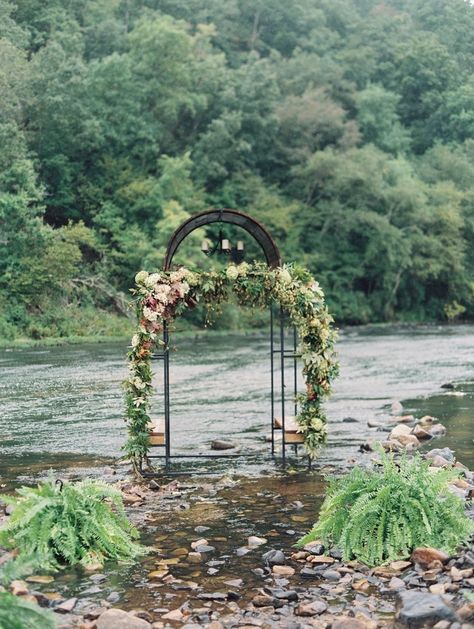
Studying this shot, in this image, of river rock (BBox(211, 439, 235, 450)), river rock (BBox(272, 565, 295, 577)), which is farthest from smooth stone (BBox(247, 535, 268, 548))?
river rock (BBox(211, 439, 235, 450))

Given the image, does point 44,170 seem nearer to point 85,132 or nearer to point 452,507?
point 85,132

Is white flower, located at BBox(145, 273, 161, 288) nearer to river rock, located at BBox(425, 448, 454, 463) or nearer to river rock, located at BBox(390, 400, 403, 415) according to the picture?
river rock, located at BBox(425, 448, 454, 463)

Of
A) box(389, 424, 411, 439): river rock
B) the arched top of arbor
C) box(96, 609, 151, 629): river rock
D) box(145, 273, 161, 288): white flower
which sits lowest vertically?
box(96, 609, 151, 629): river rock

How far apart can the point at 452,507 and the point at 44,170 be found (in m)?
54.1

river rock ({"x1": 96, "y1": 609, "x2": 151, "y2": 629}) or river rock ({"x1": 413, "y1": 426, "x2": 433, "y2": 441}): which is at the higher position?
river rock ({"x1": 413, "y1": 426, "x2": 433, "y2": 441})

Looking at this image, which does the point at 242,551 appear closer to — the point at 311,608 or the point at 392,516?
the point at 392,516

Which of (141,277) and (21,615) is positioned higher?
(141,277)

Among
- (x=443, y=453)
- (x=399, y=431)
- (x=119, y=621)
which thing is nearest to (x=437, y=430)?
Answer: (x=399, y=431)

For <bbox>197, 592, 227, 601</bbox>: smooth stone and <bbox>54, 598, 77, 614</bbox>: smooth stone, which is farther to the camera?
<bbox>197, 592, 227, 601</bbox>: smooth stone

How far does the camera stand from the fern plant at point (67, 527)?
8656mm

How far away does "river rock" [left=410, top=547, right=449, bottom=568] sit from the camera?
8430 millimetres

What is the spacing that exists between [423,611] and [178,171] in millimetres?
54558

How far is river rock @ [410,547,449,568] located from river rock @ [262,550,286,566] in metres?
1.26

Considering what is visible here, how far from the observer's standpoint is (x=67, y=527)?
876 centimetres
